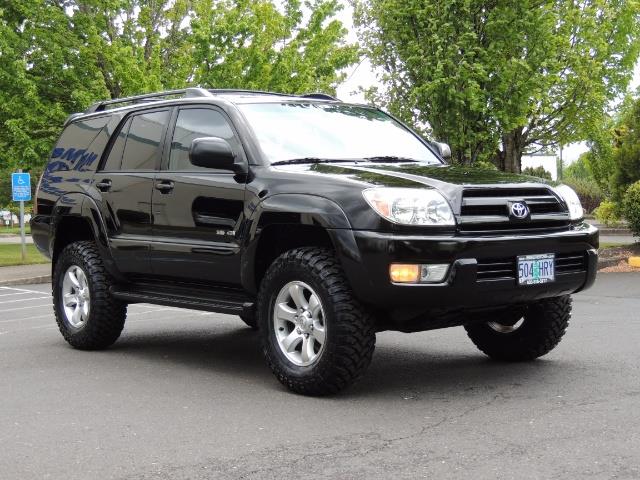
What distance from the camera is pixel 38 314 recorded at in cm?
1141

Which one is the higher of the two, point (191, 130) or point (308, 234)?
point (191, 130)

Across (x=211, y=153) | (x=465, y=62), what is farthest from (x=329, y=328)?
(x=465, y=62)

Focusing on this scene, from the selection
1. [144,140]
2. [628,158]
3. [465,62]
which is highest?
[465,62]

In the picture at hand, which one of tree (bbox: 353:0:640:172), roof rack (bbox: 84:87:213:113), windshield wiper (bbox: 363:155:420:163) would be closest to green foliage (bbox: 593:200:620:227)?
tree (bbox: 353:0:640:172)

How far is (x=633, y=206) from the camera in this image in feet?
61.6

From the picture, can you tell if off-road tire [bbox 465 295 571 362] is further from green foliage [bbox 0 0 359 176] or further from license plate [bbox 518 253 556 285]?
green foliage [bbox 0 0 359 176]

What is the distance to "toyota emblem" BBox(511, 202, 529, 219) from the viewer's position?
5.75 m

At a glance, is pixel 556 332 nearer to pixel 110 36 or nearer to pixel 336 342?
pixel 336 342

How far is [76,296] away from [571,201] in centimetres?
415

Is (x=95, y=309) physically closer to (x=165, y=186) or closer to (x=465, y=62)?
(x=165, y=186)


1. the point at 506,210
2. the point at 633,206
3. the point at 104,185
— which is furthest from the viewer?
the point at 633,206

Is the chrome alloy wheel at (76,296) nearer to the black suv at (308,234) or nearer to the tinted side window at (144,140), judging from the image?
the black suv at (308,234)

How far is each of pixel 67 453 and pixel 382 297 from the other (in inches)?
75.9

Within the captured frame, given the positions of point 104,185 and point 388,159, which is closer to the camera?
point 388,159
